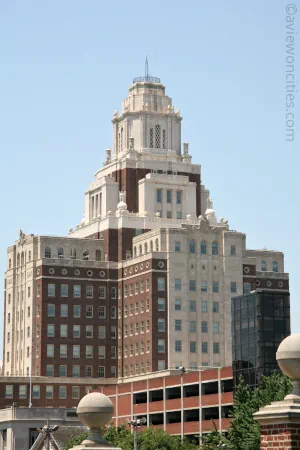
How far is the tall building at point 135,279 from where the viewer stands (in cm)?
17888

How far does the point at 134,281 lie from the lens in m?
184

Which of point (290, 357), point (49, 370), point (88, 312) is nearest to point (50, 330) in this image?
point (49, 370)

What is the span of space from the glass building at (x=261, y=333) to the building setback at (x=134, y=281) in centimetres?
3508

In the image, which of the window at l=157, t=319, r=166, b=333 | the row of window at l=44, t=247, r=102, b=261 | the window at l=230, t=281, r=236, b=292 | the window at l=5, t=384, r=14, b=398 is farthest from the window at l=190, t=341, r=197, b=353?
the window at l=5, t=384, r=14, b=398

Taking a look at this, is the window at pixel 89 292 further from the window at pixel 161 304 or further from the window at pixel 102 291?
the window at pixel 161 304

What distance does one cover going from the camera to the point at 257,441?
3238 inches

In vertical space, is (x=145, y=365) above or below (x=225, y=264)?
below

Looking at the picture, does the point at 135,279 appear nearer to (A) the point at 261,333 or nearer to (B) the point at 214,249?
(B) the point at 214,249

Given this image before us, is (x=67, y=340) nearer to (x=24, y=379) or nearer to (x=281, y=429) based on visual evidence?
(x=24, y=379)

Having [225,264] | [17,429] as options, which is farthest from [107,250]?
[17,429]

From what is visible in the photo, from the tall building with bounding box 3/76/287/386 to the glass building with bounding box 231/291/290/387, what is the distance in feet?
123

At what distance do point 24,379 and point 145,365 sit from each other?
18255mm

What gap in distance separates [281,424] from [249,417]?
67.4 metres

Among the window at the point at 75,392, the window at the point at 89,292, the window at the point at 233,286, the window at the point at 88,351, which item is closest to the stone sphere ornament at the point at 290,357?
the window at the point at 233,286
